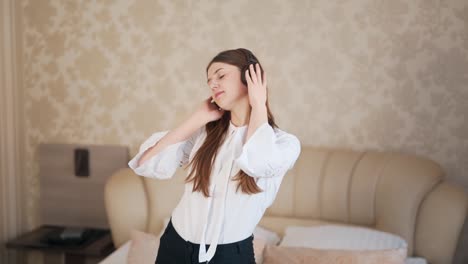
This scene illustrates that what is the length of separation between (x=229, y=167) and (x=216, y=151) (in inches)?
2.8

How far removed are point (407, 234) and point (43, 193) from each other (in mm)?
2176

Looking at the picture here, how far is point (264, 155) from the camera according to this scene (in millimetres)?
1045

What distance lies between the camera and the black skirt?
1.11m

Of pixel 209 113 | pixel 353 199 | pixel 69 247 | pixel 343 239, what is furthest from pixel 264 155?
pixel 69 247

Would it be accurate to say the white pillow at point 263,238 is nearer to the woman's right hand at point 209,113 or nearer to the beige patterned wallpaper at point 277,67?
the beige patterned wallpaper at point 277,67

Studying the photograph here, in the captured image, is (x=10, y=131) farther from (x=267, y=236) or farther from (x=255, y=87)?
(x=255, y=87)

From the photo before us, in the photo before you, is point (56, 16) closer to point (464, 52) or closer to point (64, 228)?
point (64, 228)

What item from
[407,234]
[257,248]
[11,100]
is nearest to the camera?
[257,248]

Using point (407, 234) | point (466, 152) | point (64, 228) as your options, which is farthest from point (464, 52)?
point (64, 228)

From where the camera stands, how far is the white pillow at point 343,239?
1959 millimetres

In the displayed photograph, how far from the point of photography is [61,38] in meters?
2.72

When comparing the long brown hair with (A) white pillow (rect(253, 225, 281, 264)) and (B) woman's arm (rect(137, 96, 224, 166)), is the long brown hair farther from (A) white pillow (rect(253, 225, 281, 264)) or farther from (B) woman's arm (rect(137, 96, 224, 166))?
(A) white pillow (rect(253, 225, 281, 264))

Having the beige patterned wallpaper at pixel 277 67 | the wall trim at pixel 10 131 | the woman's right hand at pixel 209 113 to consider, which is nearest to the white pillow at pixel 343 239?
the beige patterned wallpaper at pixel 277 67

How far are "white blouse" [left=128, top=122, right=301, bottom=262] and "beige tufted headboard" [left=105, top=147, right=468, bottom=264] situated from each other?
3.80 ft
